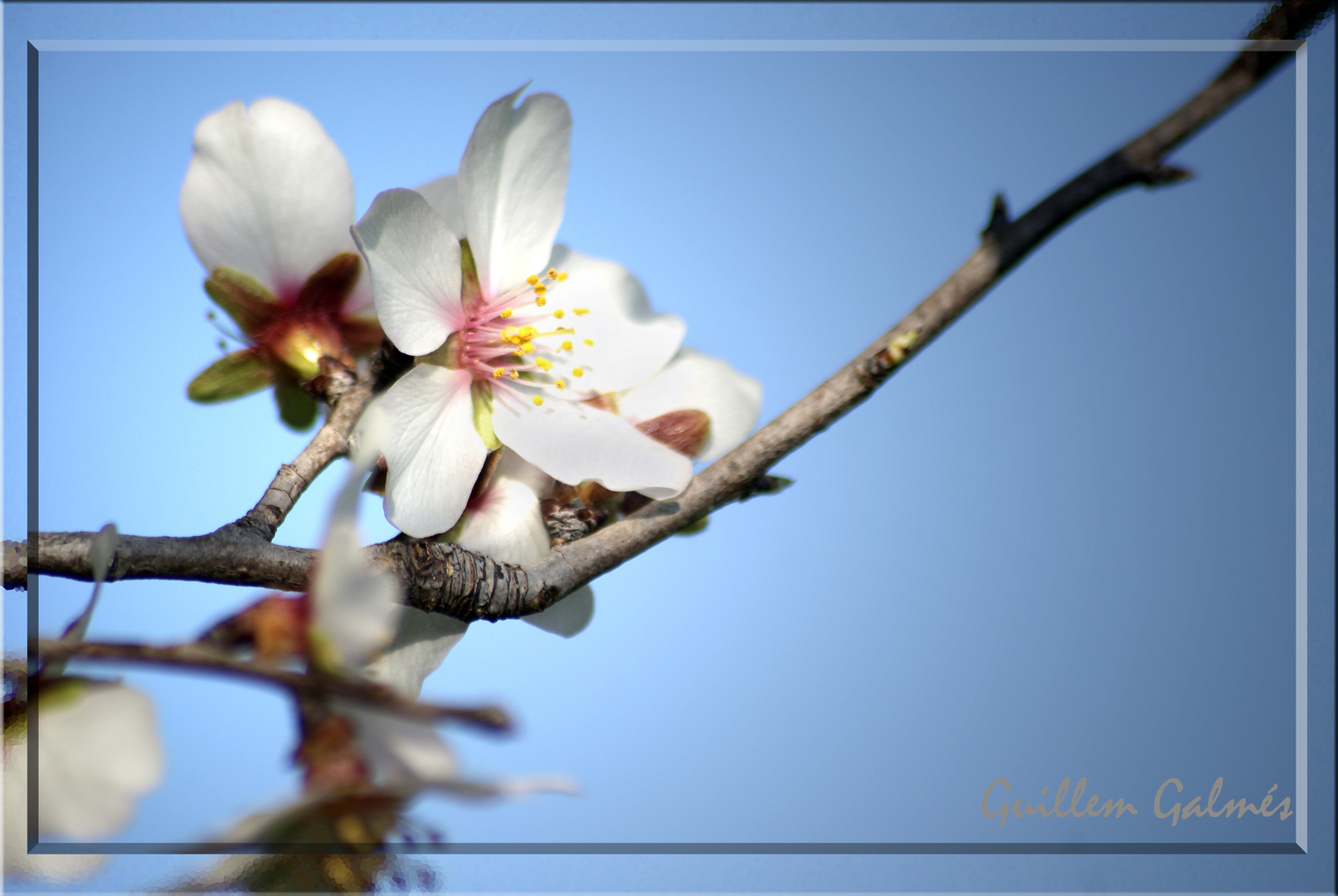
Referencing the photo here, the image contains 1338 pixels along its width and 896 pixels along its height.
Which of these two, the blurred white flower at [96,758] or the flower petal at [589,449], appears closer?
the blurred white flower at [96,758]

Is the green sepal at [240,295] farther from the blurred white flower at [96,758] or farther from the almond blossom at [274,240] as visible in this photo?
the blurred white flower at [96,758]

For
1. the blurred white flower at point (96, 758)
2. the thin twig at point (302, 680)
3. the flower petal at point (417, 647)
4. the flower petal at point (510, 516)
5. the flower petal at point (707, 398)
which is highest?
the flower petal at point (707, 398)

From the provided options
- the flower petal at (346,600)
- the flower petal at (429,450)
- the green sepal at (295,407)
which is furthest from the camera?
the green sepal at (295,407)

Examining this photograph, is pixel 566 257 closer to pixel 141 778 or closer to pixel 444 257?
pixel 444 257

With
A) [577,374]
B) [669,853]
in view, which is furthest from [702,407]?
[669,853]

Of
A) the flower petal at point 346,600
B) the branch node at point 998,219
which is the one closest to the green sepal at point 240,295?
the flower petal at point 346,600

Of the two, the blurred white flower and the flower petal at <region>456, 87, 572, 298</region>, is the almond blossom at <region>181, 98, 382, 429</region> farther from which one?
the blurred white flower

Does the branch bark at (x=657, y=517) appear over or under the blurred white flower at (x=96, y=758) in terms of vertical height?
over
